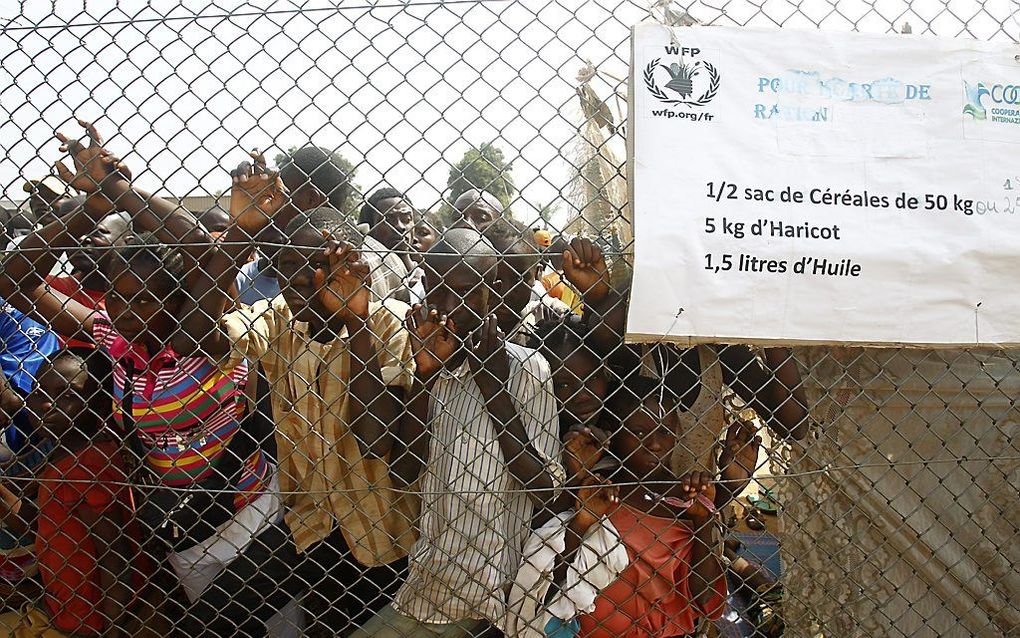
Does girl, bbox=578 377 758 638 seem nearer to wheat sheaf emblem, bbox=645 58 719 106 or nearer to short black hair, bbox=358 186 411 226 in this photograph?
wheat sheaf emblem, bbox=645 58 719 106

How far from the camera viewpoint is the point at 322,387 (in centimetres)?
235

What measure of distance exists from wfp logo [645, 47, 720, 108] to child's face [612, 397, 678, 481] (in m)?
0.86

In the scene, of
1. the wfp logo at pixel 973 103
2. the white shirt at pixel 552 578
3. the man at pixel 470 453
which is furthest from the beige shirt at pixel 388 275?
the wfp logo at pixel 973 103

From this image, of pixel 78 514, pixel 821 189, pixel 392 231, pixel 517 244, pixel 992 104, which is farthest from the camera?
pixel 392 231

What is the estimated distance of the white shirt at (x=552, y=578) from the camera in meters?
2.25

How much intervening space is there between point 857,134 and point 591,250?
2.53ft

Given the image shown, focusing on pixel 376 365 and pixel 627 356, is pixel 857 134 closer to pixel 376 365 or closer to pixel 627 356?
pixel 627 356

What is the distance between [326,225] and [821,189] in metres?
1.39

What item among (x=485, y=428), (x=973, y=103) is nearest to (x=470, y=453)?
(x=485, y=428)

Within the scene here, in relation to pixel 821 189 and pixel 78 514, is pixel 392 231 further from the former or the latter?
pixel 821 189

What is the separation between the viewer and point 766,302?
2.05 meters

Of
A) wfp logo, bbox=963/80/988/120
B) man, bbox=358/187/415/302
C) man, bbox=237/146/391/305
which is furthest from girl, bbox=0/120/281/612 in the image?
wfp logo, bbox=963/80/988/120

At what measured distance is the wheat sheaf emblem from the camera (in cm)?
206

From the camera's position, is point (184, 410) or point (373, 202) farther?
point (373, 202)
